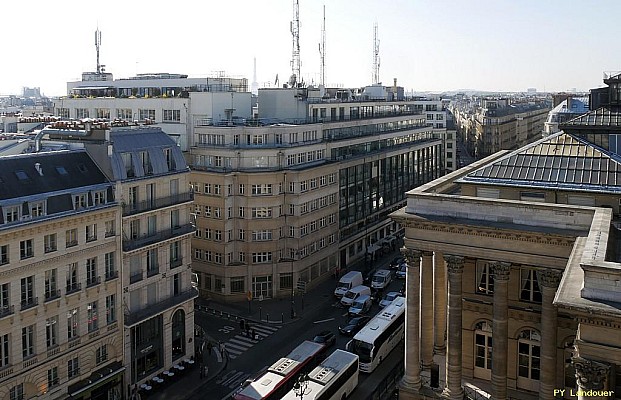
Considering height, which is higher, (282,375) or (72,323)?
(72,323)

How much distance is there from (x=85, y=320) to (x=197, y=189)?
1432 inches

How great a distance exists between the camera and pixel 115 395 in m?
67.6

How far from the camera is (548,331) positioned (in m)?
47.5

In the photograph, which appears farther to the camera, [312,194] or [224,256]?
[312,194]

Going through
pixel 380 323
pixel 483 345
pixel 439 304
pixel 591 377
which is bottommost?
pixel 380 323

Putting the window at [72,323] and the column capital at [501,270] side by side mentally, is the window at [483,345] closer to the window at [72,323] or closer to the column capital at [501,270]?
the column capital at [501,270]

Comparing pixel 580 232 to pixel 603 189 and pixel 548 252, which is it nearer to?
pixel 548 252

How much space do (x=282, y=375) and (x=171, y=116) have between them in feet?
177

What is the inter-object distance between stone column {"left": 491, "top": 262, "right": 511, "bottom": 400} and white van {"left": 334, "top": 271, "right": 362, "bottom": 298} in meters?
49.5

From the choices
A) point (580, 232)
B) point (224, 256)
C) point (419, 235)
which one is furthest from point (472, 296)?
point (224, 256)

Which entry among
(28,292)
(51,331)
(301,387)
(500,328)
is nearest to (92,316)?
(51,331)

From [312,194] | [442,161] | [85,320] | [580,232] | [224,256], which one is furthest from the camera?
[442,161]

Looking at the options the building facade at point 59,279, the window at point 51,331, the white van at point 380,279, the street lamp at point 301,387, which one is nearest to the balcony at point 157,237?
the building facade at point 59,279

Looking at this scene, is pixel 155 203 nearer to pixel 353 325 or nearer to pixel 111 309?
pixel 111 309
